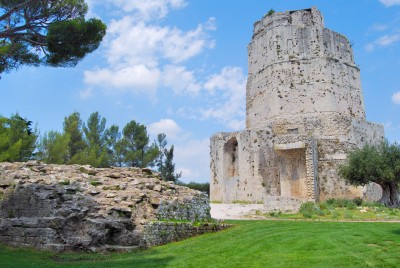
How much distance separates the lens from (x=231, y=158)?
3022 centimetres

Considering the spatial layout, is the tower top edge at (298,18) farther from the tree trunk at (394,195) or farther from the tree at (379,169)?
the tree trunk at (394,195)

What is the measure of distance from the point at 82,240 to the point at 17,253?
1.52 meters

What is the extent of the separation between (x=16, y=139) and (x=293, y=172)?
58.1ft

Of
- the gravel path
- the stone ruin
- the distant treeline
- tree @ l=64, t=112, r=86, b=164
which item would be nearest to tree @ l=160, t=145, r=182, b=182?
the distant treeline

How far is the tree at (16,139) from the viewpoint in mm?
22391

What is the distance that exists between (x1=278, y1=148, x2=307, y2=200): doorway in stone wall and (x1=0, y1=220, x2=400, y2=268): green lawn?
15716mm

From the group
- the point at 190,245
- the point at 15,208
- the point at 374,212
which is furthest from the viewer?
the point at 374,212

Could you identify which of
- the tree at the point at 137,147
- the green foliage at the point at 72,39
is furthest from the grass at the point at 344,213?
the tree at the point at 137,147

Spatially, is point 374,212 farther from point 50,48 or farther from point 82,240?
point 50,48

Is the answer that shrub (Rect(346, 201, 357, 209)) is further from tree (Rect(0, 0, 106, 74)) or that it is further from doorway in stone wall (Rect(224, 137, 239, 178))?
tree (Rect(0, 0, 106, 74))

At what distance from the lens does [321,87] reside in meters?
29.4

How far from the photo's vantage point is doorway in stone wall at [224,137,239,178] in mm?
29734

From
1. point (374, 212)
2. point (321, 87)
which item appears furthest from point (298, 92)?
point (374, 212)

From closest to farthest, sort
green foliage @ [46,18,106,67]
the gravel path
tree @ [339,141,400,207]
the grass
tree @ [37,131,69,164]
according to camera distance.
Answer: green foliage @ [46,18,106,67], the grass, the gravel path, tree @ [339,141,400,207], tree @ [37,131,69,164]
